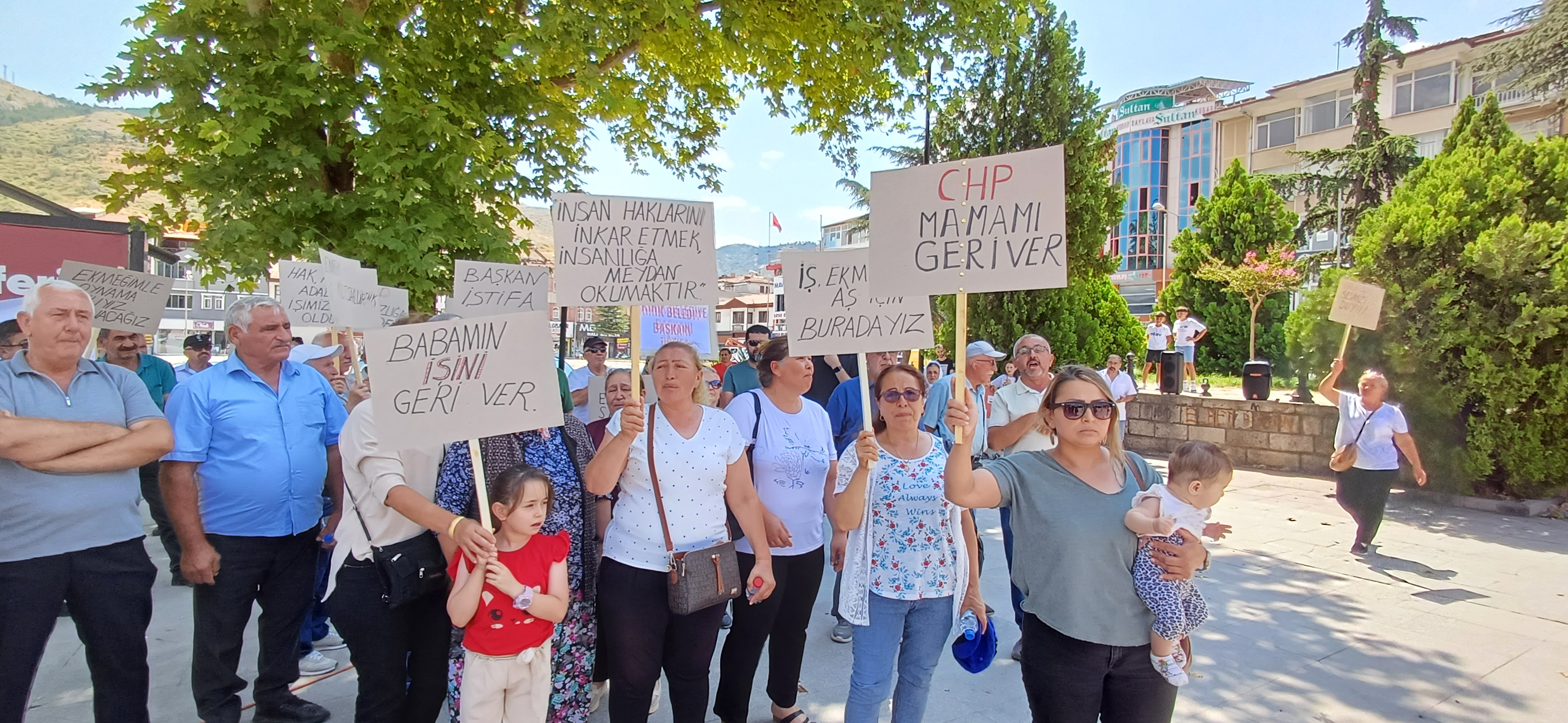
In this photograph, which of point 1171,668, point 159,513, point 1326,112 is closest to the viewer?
point 1171,668

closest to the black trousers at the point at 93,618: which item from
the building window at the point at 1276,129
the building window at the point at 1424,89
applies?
the building window at the point at 1424,89

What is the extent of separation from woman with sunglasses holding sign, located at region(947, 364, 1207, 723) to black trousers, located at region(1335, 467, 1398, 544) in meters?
5.35

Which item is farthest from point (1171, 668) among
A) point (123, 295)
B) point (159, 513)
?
point (159, 513)

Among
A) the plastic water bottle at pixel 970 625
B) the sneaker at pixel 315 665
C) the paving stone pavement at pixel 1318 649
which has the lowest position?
the sneaker at pixel 315 665

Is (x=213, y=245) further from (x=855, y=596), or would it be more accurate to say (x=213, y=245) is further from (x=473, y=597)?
(x=855, y=596)

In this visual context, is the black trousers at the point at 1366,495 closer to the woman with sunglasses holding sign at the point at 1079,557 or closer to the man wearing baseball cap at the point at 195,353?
the woman with sunglasses holding sign at the point at 1079,557

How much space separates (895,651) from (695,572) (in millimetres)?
854

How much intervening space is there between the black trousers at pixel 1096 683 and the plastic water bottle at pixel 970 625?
0.42 m

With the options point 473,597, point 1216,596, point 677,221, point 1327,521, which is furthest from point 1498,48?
point 473,597

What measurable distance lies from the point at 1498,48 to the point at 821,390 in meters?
17.3

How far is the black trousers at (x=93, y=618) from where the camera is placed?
2.75 metres

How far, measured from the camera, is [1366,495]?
669 cm

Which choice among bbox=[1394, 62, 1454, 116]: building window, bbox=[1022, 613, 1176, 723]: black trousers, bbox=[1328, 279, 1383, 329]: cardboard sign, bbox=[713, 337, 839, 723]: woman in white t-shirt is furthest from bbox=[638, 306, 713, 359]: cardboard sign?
bbox=[1394, 62, 1454, 116]: building window

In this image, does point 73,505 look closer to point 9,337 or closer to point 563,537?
point 563,537
